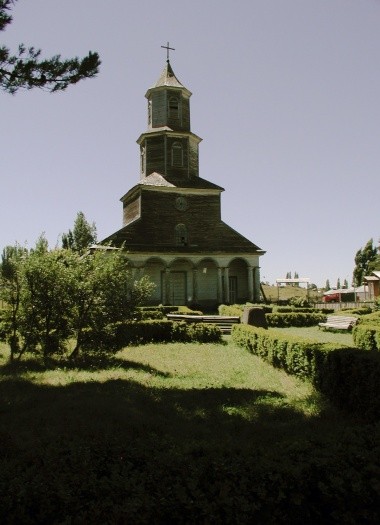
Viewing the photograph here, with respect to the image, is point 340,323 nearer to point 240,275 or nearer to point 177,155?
point 240,275

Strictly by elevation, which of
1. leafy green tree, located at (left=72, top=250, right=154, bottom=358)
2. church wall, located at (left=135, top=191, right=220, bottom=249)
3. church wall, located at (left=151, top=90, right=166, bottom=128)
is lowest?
leafy green tree, located at (left=72, top=250, right=154, bottom=358)

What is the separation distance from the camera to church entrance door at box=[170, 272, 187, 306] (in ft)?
119

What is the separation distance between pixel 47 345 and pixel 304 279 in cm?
4045

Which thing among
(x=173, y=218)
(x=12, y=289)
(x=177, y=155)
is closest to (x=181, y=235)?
(x=173, y=218)

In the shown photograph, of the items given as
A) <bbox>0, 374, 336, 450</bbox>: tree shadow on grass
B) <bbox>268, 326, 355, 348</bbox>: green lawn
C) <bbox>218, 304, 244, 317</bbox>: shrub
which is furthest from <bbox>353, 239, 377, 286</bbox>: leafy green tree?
<bbox>0, 374, 336, 450</bbox>: tree shadow on grass

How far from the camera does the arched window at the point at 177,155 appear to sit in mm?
37906

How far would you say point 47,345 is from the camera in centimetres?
1339

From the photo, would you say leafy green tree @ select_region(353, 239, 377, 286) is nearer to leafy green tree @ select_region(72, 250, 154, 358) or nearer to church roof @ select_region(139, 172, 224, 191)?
church roof @ select_region(139, 172, 224, 191)

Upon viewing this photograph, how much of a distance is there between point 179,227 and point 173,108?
10975 mm

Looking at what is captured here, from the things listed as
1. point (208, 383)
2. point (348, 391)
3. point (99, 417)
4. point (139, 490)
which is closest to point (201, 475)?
point (139, 490)

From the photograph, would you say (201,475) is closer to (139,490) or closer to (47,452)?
(139,490)

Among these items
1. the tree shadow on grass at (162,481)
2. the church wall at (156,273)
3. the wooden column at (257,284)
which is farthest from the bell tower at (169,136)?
the tree shadow on grass at (162,481)

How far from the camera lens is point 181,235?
36.8 meters

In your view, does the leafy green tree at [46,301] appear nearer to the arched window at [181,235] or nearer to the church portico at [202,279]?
the church portico at [202,279]
